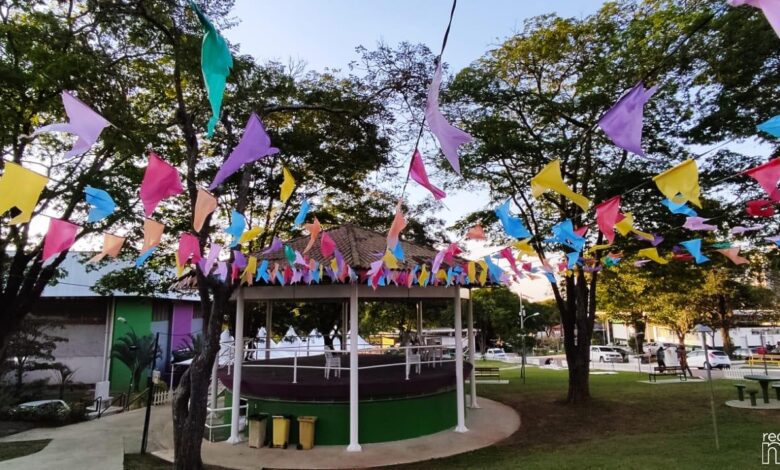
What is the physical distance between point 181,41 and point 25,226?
6.54 metres

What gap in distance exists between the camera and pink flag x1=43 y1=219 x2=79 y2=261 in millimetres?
4098

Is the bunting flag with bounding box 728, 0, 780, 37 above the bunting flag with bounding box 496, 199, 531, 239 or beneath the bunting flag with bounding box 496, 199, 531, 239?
above

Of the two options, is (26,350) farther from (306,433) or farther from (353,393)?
(353,393)

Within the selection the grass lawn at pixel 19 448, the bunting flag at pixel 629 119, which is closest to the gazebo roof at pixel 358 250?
the grass lawn at pixel 19 448

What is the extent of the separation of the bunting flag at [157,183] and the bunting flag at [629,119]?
10.5 feet

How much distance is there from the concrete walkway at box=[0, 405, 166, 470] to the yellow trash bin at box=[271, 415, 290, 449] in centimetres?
289

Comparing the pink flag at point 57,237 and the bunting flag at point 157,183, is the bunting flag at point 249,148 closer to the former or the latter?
the bunting flag at point 157,183

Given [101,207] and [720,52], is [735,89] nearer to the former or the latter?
[720,52]

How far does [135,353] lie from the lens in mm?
21672

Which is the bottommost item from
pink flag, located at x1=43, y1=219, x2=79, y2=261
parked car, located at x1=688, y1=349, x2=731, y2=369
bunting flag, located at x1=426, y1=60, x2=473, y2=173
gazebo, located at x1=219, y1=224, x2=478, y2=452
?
parked car, located at x1=688, y1=349, x2=731, y2=369

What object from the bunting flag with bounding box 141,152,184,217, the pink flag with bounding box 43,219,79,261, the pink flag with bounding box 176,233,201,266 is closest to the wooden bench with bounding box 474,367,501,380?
the pink flag with bounding box 176,233,201,266

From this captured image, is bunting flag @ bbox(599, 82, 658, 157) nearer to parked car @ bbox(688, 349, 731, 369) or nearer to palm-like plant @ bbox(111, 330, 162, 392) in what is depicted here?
palm-like plant @ bbox(111, 330, 162, 392)

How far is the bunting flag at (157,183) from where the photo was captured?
342cm

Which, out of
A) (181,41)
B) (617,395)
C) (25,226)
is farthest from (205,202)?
(617,395)
